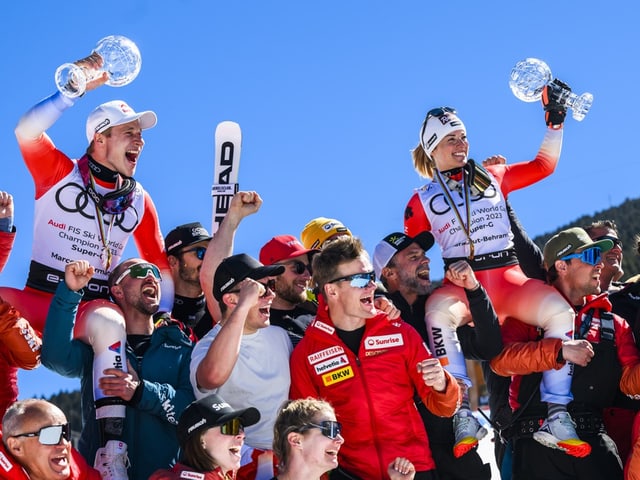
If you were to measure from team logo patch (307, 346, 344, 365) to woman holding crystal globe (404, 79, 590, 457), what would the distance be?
0.94 meters

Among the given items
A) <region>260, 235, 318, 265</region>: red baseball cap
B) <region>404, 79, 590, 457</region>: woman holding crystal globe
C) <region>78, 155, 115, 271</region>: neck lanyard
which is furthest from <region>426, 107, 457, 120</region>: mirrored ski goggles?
<region>78, 155, 115, 271</region>: neck lanyard

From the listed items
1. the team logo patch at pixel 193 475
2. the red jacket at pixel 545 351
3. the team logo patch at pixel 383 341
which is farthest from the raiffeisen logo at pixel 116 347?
the red jacket at pixel 545 351

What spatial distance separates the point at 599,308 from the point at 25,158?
13.4ft

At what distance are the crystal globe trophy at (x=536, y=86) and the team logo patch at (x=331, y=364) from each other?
308cm

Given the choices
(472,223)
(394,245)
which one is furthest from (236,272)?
(472,223)

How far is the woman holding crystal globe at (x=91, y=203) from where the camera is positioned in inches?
270

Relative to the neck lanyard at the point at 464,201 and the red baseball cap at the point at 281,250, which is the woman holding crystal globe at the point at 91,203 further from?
the neck lanyard at the point at 464,201

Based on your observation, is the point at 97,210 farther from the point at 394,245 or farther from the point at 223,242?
the point at 394,245

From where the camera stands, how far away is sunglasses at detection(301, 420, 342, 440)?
568 cm

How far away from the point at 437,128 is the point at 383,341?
2216 mm

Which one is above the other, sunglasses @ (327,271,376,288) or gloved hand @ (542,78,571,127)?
gloved hand @ (542,78,571,127)

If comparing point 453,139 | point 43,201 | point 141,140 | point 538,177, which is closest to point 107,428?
point 43,201

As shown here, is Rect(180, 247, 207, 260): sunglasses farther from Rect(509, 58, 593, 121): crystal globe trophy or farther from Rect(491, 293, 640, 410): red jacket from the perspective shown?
Rect(509, 58, 593, 121): crystal globe trophy

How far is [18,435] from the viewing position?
5660 millimetres
